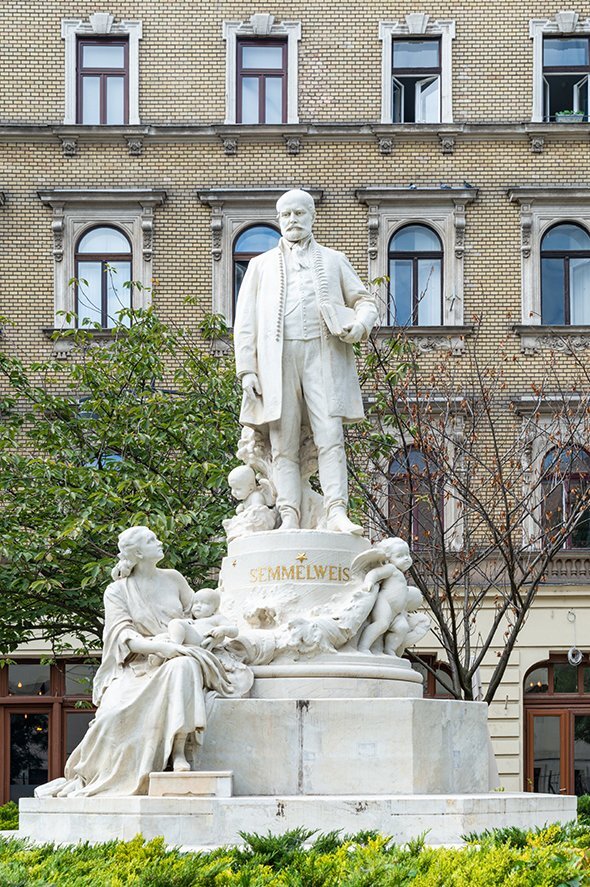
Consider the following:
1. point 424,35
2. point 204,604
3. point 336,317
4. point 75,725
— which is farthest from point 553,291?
point 204,604

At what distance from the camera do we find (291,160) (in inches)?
1331

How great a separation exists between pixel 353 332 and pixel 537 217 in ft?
64.2

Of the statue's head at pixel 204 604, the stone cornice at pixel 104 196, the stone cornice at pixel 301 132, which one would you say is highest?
the stone cornice at pixel 301 132

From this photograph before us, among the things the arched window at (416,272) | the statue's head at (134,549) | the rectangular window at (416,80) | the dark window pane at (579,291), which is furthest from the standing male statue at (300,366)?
the rectangular window at (416,80)

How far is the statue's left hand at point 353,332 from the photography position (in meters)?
14.4

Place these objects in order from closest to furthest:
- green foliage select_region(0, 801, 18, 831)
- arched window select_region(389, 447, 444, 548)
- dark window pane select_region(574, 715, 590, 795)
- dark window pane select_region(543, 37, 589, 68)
Result: green foliage select_region(0, 801, 18, 831) < arched window select_region(389, 447, 444, 548) < dark window pane select_region(574, 715, 590, 795) < dark window pane select_region(543, 37, 589, 68)

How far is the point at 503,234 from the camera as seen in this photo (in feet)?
109

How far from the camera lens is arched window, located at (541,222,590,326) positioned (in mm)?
33375

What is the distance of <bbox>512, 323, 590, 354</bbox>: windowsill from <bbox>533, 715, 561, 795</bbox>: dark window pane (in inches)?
247

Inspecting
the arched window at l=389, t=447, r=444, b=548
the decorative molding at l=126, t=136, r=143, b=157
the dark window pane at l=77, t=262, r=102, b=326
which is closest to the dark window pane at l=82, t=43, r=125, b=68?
the decorative molding at l=126, t=136, r=143, b=157

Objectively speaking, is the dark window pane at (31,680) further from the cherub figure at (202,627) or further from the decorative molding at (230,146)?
the cherub figure at (202,627)

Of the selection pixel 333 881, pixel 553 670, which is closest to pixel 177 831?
pixel 333 881

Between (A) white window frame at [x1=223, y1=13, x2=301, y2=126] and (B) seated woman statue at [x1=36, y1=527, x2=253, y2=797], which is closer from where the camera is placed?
(B) seated woman statue at [x1=36, y1=527, x2=253, y2=797]

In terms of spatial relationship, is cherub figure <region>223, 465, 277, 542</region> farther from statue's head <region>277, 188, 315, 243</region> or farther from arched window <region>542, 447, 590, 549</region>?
arched window <region>542, 447, 590, 549</region>
